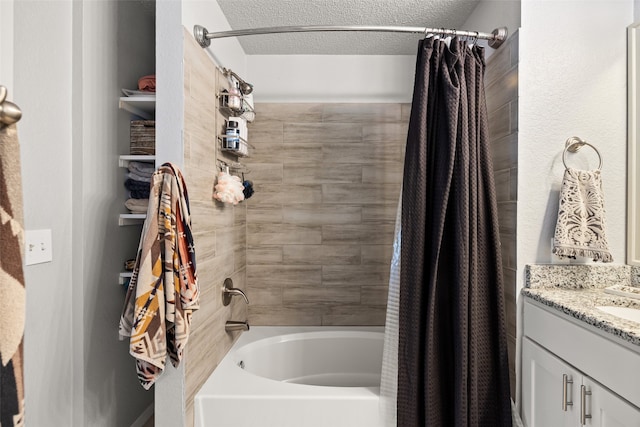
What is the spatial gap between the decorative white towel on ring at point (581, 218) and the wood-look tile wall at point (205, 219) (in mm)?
1561

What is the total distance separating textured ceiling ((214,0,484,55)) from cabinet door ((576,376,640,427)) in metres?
1.94

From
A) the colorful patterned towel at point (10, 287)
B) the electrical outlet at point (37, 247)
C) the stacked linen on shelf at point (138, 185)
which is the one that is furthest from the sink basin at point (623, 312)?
the electrical outlet at point (37, 247)

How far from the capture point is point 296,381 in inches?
97.3

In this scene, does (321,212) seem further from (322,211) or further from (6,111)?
(6,111)

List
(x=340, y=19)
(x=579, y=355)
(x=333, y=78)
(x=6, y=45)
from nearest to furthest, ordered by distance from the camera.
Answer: (x=6, y=45) → (x=579, y=355) → (x=340, y=19) → (x=333, y=78)

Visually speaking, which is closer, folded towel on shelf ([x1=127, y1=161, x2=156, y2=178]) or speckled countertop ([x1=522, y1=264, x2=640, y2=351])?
speckled countertop ([x1=522, y1=264, x2=640, y2=351])

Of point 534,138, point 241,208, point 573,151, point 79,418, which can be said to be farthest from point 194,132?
point 573,151

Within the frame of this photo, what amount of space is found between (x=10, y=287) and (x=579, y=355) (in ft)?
5.15

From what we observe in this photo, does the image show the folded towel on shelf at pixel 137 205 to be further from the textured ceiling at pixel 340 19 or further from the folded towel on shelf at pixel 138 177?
the textured ceiling at pixel 340 19

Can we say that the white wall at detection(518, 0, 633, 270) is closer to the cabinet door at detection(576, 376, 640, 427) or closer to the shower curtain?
the shower curtain

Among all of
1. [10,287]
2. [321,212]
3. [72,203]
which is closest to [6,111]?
[10,287]

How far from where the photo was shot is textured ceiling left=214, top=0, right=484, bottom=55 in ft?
6.91

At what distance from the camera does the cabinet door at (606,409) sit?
3.47 ft

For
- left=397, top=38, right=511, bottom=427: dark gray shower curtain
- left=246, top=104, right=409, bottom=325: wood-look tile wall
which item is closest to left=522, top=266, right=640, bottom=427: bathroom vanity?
left=397, top=38, right=511, bottom=427: dark gray shower curtain
